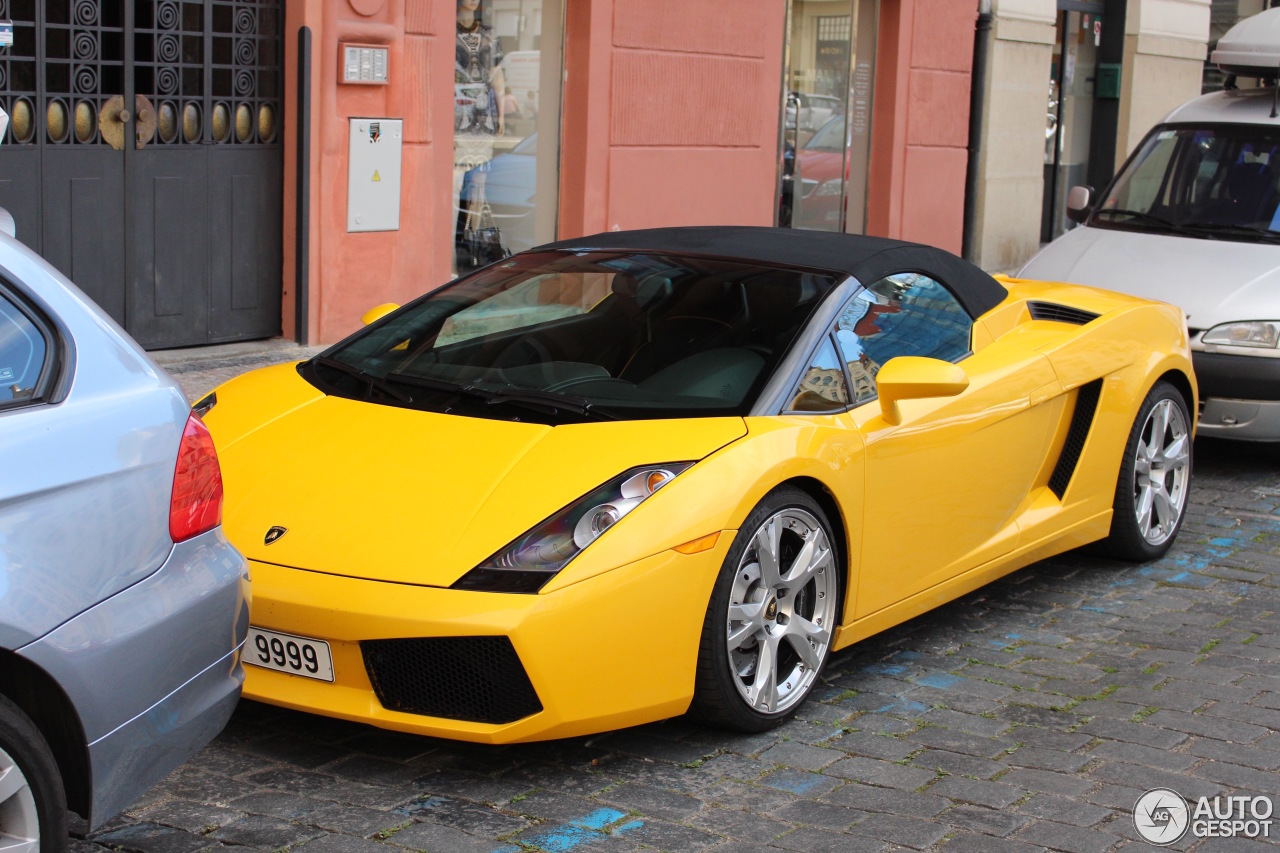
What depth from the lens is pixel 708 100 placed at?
41.2ft

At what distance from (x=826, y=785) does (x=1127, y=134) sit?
16.0m

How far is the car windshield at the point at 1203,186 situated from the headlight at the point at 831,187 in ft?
16.5

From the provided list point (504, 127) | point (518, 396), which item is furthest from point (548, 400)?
point (504, 127)

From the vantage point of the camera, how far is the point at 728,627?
408cm

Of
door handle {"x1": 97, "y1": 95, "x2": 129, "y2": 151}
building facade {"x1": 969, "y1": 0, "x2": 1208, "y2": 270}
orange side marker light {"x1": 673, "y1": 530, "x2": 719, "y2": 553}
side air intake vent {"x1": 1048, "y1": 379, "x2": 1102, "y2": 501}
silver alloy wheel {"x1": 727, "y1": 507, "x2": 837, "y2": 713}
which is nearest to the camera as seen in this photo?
orange side marker light {"x1": 673, "y1": 530, "x2": 719, "y2": 553}

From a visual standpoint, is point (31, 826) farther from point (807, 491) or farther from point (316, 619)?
point (807, 491)

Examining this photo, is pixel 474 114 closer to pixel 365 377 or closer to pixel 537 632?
pixel 365 377

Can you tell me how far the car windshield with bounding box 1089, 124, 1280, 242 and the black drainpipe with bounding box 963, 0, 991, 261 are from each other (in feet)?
19.8

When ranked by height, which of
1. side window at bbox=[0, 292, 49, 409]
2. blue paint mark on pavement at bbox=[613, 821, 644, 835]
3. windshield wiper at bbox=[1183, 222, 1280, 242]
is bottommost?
blue paint mark on pavement at bbox=[613, 821, 644, 835]

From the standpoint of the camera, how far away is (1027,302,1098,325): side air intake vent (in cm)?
588

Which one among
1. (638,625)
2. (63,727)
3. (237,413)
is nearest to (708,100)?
(237,413)

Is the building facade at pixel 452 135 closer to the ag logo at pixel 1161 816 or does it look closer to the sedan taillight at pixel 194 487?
the sedan taillight at pixel 194 487

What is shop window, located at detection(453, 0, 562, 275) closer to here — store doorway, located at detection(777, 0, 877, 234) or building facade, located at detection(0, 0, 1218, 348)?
building facade, located at detection(0, 0, 1218, 348)

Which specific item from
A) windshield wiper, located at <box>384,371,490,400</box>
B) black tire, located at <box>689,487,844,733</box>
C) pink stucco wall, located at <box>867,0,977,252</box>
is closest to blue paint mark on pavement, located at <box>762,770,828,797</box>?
black tire, located at <box>689,487,844,733</box>
